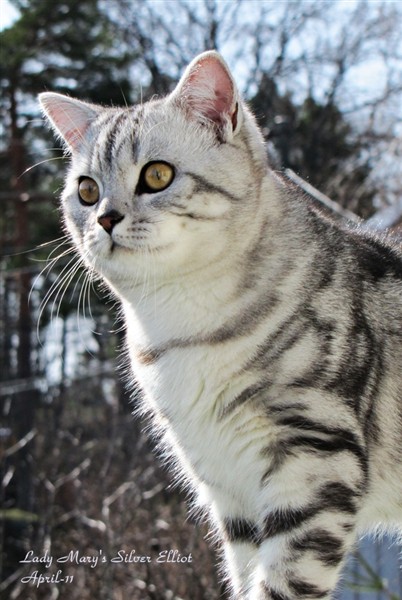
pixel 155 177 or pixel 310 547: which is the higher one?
pixel 155 177

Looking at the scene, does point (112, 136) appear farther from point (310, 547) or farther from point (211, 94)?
point (310, 547)

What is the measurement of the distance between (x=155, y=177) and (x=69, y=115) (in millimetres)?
623

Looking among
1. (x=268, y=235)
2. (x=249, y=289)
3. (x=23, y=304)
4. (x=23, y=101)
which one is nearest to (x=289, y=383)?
(x=249, y=289)

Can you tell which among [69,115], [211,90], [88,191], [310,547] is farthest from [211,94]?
[310,547]

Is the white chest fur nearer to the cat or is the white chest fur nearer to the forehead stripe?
the cat

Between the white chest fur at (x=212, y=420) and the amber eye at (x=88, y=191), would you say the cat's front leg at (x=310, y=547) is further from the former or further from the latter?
the amber eye at (x=88, y=191)

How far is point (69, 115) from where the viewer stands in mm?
2822

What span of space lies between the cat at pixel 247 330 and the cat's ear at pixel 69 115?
18cm

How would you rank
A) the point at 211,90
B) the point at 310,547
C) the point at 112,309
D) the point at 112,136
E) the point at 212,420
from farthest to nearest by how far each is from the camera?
1. the point at 112,309
2. the point at 112,136
3. the point at 211,90
4. the point at 212,420
5. the point at 310,547

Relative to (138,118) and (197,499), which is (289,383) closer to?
(197,499)

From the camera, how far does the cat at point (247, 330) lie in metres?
2.14

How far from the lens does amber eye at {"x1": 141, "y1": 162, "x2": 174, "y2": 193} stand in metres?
2.35

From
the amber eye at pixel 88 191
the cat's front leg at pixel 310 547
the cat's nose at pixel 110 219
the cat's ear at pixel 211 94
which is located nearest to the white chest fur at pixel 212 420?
the cat's front leg at pixel 310 547

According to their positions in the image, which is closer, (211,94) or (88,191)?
(211,94)
